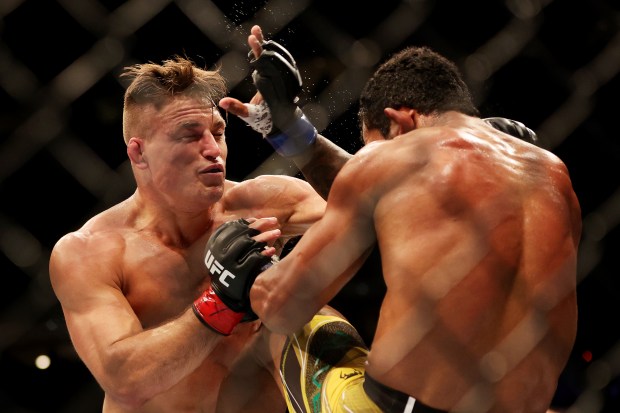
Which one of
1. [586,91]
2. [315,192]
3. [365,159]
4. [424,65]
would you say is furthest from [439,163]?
[586,91]

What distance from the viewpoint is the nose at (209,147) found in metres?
2.26

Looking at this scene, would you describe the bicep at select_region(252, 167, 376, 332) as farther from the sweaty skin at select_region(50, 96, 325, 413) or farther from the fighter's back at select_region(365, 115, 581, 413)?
the sweaty skin at select_region(50, 96, 325, 413)

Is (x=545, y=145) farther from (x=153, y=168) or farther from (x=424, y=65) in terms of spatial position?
(x=153, y=168)

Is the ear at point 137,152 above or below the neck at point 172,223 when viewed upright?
above

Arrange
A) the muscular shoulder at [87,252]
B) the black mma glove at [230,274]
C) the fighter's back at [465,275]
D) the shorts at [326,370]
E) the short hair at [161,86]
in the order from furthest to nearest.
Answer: the short hair at [161,86] < the muscular shoulder at [87,252] < the black mma glove at [230,274] < the shorts at [326,370] < the fighter's back at [465,275]

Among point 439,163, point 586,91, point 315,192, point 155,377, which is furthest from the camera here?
point 586,91

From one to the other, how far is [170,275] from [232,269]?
17.3 inches

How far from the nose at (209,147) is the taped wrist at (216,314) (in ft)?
1.44

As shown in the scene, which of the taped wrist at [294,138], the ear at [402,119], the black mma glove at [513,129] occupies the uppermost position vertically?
the taped wrist at [294,138]

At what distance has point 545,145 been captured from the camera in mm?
3543

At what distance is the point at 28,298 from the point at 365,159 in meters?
2.65

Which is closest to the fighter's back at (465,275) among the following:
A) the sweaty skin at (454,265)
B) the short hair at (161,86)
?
A: the sweaty skin at (454,265)

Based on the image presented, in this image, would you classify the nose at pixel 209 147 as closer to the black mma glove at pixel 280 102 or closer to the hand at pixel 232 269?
the black mma glove at pixel 280 102

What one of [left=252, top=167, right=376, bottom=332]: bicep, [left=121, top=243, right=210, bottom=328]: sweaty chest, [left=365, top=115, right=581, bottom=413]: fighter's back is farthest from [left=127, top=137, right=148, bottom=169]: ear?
[left=365, top=115, right=581, bottom=413]: fighter's back
